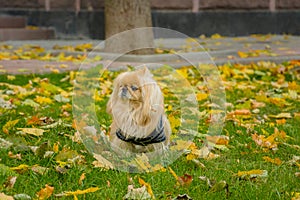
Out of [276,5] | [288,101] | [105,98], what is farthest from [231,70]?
[276,5]

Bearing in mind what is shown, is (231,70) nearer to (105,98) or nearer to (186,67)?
(186,67)

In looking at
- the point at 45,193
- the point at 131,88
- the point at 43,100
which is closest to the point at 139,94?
the point at 131,88

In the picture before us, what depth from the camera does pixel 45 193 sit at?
2746mm

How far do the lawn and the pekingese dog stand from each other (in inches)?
7.4

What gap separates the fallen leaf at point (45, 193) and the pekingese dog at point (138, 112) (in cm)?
61

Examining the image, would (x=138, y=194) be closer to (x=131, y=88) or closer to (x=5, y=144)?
(x=131, y=88)

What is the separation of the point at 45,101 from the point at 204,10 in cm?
809

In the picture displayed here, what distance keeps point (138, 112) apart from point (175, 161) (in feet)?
1.53

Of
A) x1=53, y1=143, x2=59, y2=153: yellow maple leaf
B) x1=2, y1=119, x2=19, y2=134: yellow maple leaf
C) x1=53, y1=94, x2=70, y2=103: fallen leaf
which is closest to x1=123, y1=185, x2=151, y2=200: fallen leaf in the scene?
x1=53, y1=143, x2=59, y2=153: yellow maple leaf

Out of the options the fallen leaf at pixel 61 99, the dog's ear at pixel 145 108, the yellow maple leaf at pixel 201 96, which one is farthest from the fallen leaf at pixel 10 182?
the yellow maple leaf at pixel 201 96

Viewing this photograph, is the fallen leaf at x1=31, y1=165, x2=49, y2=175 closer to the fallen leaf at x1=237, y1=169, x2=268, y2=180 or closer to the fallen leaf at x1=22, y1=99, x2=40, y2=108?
the fallen leaf at x1=237, y1=169, x2=268, y2=180

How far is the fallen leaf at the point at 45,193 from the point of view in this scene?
2.73 meters

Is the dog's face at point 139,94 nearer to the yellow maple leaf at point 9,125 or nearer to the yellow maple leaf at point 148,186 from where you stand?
the yellow maple leaf at point 148,186

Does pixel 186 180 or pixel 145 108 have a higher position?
pixel 145 108
